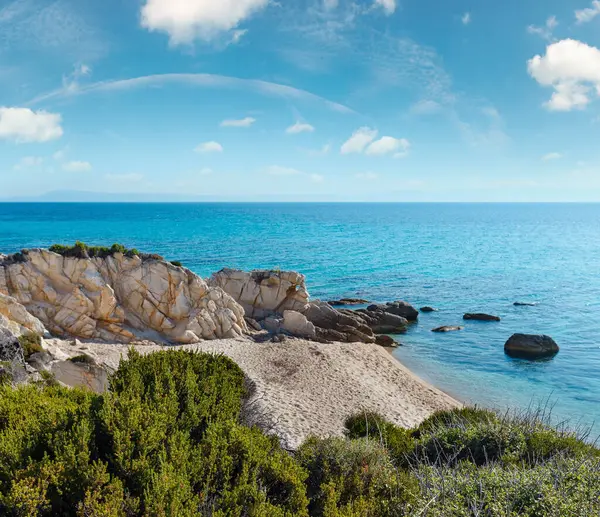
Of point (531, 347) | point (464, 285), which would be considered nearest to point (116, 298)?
point (531, 347)

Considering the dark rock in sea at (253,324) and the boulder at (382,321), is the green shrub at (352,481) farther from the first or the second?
the boulder at (382,321)

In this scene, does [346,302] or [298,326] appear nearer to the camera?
[298,326]

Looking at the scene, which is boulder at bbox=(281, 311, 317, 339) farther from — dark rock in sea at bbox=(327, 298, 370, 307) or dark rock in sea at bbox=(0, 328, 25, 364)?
dark rock in sea at bbox=(0, 328, 25, 364)

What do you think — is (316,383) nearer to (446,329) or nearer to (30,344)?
(30,344)

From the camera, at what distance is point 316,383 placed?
79.9ft

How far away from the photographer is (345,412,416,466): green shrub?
12953 millimetres

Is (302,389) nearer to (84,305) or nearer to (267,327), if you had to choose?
(267,327)

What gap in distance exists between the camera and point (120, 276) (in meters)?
31.1

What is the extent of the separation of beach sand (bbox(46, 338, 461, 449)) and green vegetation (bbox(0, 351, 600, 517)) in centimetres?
690

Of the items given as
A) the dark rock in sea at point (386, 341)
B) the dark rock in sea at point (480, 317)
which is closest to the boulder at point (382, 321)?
the dark rock in sea at point (386, 341)

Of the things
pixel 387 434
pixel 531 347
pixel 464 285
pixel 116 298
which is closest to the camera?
pixel 387 434

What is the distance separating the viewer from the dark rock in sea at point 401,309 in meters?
41.8

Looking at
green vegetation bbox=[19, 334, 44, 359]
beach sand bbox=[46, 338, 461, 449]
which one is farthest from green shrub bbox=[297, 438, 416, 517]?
green vegetation bbox=[19, 334, 44, 359]

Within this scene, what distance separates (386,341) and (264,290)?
34.2 ft
